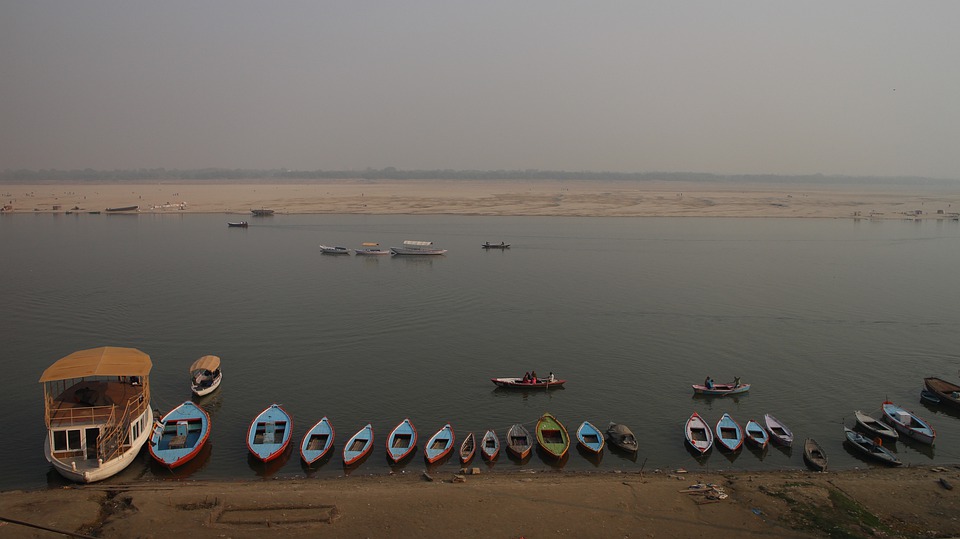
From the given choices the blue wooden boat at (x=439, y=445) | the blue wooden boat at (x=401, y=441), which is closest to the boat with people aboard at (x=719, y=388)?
the blue wooden boat at (x=439, y=445)

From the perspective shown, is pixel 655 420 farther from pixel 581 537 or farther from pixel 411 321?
pixel 411 321

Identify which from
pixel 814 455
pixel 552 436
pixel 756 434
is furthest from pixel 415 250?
pixel 814 455

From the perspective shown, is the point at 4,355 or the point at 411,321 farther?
the point at 411,321

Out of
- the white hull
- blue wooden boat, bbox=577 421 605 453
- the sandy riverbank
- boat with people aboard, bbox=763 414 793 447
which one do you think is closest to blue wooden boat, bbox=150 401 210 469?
the white hull

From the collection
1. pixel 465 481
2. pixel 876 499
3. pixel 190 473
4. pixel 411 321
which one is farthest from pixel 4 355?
pixel 876 499

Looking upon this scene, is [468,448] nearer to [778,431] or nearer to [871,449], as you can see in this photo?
[778,431]

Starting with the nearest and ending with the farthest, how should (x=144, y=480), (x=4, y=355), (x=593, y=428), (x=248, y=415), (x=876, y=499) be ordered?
1. (x=876, y=499)
2. (x=144, y=480)
3. (x=593, y=428)
4. (x=248, y=415)
5. (x=4, y=355)

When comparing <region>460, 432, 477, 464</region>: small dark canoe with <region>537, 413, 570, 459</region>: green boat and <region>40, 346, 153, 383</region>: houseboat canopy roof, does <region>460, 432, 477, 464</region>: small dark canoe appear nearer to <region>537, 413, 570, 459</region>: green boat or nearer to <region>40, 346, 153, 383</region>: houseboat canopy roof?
<region>537, 413, 570, 459</region>: green boat
